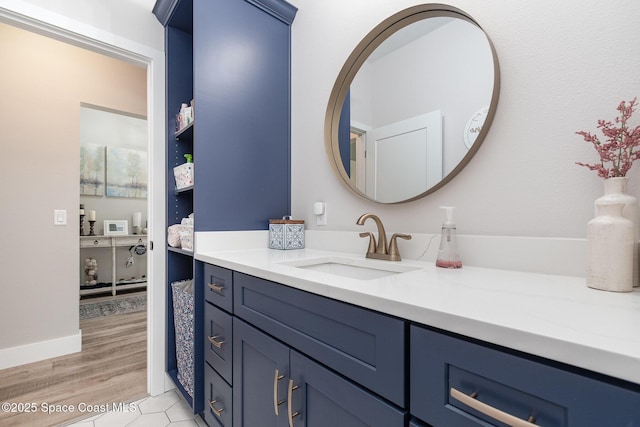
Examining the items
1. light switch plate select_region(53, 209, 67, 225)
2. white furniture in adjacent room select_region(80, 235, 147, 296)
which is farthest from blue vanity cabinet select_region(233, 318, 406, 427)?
white furniture in adjacent room select_region(80, 235, 147, 296)

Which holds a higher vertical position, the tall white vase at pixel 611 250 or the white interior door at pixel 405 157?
the white interior door at pixel 405 157

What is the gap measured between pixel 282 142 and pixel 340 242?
28.9 inches

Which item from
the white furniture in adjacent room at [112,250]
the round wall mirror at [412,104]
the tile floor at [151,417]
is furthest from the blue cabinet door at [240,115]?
the white furniture in adjacent room at [112,250]

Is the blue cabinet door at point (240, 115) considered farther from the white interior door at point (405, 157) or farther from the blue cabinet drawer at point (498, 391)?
the blue cabinet drawer at point (498, 391)

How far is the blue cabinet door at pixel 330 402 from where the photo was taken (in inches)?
23.7

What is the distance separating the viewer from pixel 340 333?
0.69 metres

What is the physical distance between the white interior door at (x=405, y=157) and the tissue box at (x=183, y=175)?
3.07ft

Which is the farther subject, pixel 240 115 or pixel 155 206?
pixel 155 206

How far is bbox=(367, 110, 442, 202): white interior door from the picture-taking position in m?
1.16

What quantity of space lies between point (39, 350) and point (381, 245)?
2.68m

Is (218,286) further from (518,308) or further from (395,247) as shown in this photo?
(518,308)

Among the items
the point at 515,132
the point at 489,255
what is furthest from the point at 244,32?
the point at 489,255

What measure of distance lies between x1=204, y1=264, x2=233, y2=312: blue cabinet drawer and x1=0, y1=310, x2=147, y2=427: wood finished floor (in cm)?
102

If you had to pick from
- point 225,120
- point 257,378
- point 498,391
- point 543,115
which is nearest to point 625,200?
point 543,115
